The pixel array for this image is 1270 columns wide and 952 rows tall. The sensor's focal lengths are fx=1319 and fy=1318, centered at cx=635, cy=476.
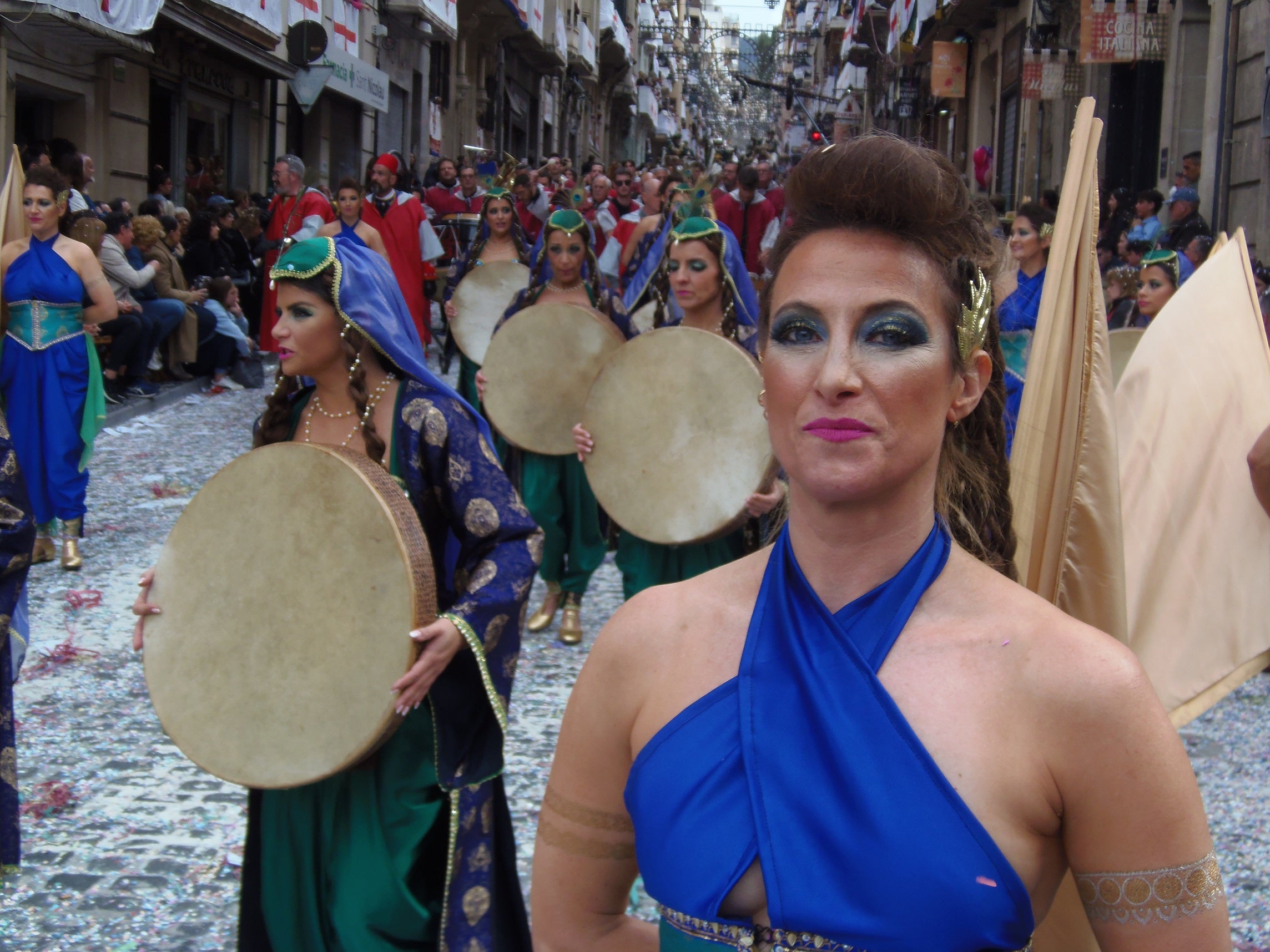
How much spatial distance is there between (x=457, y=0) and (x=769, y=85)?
28.6m

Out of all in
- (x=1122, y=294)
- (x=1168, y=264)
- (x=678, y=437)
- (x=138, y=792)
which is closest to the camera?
(x=138, y=792)

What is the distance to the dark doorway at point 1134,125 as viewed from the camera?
14992 mm

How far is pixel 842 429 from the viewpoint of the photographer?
1.26 meters

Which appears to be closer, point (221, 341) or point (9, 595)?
point (9, 595)

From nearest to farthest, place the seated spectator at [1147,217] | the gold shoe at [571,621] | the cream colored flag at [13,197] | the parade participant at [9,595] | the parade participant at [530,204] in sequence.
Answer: the parade participant at [9,595], the cream colored flag at [13,197], the gold shoe at [571,621], the seated spectator at [1147,217], the parade participant at [530,204]

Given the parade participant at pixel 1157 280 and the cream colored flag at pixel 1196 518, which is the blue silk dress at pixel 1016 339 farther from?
the cream colored flag at pixel 1196 518

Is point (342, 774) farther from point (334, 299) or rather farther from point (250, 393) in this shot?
point (250, 393)

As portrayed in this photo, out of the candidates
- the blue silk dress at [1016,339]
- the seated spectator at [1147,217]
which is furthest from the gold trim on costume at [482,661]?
the seated spectator at [1147,217]

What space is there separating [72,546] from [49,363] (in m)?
0.92

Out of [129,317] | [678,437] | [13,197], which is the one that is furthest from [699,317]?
[129,317]

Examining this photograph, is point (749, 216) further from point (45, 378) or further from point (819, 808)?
point (819, 808)

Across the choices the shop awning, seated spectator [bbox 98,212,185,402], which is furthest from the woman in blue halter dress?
the shop awning

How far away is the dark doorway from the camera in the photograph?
15.0m

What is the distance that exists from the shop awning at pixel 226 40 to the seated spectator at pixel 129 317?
3.28 meters
